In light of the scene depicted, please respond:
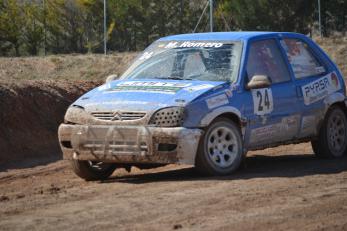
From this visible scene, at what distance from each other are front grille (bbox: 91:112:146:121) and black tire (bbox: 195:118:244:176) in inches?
27.3

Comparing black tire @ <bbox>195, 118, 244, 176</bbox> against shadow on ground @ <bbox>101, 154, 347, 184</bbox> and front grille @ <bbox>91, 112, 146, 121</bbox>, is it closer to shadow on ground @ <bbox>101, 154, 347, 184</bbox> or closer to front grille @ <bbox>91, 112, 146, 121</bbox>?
shadow on ground @ <bbox>101, 154, 347, 184</bbox>

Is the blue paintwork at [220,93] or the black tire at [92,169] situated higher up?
the blue paintwork at [220,93]

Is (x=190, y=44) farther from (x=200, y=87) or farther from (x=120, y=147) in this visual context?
(x=120, y=147)

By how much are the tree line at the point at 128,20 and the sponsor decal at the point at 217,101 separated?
55.5 feet

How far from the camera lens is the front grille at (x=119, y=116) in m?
9.12

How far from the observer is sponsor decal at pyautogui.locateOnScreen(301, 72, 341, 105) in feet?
35.2

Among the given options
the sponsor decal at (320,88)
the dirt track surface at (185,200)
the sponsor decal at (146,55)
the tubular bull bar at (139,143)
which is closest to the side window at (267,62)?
the sponsor decal at (320,88)

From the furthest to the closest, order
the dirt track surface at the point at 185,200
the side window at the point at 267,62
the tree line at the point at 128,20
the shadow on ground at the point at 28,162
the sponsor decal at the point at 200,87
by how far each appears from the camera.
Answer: the tree line at the point at 128,20 < the shadow on ground at the point at 28,162 < the side window at the point at 267,62 < the sponsor decal at the point at 200,87 < the dirt track surface at the point at 185,200

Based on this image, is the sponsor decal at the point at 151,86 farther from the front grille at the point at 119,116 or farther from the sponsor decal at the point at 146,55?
the sponsor decal at the point at 146,55

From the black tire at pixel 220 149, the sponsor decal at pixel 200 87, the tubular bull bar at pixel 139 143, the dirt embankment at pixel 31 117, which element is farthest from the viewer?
the dirt embankment at pixel 31 117

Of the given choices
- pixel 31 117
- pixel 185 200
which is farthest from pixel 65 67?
pixel 185 200

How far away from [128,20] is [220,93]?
1933 centimetres

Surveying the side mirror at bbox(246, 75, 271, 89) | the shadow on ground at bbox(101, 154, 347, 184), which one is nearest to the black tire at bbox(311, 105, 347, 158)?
the shadow on ground at bbox(101, 154, 347, 184)

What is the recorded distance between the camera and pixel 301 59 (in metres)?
11.0
